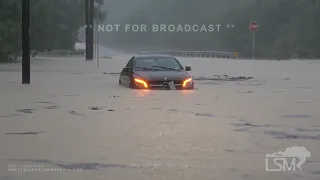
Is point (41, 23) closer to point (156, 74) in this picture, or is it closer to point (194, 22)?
point (156, 74)

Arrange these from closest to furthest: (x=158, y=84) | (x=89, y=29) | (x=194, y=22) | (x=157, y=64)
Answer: (x=158, y=84) → (x=157, y=64) → (x=89, y=29) → (x=194, y=22)

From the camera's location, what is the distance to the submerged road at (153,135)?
7125mm

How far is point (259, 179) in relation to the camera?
22.0 ft

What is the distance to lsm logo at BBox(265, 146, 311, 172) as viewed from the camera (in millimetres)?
7238

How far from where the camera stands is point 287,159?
25.3ft

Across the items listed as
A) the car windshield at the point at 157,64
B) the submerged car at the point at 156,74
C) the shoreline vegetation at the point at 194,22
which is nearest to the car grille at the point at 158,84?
the submerged car at the point at 156,74

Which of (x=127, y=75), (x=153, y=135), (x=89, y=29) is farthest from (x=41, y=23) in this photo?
(x=153, y=135)

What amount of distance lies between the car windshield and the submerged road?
72.3 inches

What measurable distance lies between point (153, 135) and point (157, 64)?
9376mm

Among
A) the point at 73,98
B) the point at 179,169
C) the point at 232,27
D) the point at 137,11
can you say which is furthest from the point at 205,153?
the point at 137,11

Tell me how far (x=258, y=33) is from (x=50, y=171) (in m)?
86.2

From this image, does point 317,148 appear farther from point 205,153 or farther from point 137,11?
point 137,11

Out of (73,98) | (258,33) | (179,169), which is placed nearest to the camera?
(179,169)

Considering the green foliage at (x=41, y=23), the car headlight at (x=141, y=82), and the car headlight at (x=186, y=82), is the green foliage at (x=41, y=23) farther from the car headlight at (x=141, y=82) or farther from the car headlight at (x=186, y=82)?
the car headlight at (x=186, y=82)
